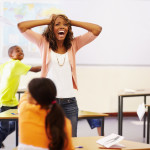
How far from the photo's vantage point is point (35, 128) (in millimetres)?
1436

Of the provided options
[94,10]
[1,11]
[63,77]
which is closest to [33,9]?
[1,11]

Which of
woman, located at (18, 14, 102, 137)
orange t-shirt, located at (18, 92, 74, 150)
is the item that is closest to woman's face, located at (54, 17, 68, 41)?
woman, located at (18, 14, 102, 137)

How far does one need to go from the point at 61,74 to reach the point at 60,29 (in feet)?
1.08

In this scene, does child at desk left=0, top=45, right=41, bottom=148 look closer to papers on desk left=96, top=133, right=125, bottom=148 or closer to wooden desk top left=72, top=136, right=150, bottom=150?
wooden desk top left=72, top=136, right=150, bottom=150

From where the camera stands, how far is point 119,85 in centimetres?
629

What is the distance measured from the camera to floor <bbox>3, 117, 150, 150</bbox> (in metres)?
4.56

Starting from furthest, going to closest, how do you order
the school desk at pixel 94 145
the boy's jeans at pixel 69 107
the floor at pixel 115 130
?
1. the floor at pixel 115 130
2. the boy's jeans at pixel 69 107
3. the school desk at pixel 94 145

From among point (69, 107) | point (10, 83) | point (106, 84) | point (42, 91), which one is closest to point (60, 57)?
point (69, 107)

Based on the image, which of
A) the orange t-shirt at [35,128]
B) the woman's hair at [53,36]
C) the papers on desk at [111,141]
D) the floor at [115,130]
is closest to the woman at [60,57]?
the woman's hair at [53,36]

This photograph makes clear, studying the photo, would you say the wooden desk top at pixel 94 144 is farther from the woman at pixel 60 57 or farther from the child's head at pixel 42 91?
the child's head at pixel 42 91

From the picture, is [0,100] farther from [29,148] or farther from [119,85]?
[119,85]

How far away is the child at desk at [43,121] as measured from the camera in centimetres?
141

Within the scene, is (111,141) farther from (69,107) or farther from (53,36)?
(53,36)

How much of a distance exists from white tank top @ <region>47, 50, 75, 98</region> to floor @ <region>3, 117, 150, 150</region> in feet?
7.23
